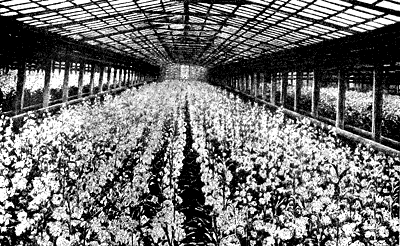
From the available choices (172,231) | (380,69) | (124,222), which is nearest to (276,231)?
(172,231)

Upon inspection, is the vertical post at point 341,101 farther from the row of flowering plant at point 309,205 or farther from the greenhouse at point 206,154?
the row of flowering plant at point 309,205

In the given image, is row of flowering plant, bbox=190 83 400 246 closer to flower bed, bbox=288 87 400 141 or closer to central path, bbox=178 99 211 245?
central path, bbox=178 99 211 245

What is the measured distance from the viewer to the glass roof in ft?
32.6

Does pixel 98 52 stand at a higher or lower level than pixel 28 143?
higher

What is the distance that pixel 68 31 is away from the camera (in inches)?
620

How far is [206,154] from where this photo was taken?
9.89m

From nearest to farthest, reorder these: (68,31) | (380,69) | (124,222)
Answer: (124,222), (380,69), (68,31)

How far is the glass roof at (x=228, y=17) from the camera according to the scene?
992 cm

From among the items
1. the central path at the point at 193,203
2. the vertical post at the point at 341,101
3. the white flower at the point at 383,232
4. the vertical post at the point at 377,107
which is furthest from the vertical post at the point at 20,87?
the white flower at the point at 383,232

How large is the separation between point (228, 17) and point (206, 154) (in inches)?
266

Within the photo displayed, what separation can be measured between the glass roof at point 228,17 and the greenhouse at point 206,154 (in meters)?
0.07

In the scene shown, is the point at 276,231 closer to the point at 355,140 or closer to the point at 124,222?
the point at 124,222

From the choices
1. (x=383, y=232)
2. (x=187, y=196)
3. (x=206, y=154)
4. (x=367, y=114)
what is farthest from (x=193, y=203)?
(x=367, y=114)

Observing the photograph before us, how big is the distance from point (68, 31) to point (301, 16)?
9798 mm
